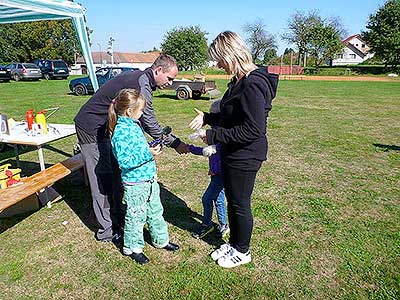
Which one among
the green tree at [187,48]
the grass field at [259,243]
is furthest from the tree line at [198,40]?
the grass field at [259,243]

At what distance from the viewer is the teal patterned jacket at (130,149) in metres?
2.61

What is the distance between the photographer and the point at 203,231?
11.1 ft

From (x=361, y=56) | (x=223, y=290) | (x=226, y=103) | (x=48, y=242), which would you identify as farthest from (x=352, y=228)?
(x=361, y=56)

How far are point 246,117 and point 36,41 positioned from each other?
44.8 m

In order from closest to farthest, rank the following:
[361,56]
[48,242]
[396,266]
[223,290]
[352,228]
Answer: [223,290], [396,266], [48,242], [352,228], [361,56]

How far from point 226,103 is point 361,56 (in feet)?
250

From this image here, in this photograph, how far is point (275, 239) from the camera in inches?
131

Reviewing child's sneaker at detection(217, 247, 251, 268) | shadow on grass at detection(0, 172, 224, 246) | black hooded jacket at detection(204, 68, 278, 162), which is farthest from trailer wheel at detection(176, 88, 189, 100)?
black hooded jacket at detection(204, 68, 278, 162)

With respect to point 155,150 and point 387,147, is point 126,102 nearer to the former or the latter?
point 155,150

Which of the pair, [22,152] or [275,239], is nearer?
[275,239]

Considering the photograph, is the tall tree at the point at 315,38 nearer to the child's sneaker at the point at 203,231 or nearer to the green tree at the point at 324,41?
the green tree at the point at 324,41

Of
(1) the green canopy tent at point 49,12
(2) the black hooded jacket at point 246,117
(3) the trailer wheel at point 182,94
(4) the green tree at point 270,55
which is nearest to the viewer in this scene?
(2) the black hooded jacket at point 246,117

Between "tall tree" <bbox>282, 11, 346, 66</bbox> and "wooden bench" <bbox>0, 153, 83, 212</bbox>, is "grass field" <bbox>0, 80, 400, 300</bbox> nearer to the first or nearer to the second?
"wooden bench" <bbox>0, 153, 83, 212</bbox>

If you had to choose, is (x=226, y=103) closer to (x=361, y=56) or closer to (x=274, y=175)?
(x=274, y=175)
